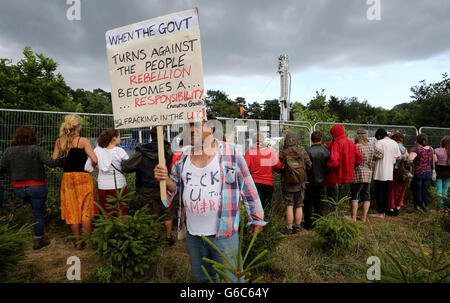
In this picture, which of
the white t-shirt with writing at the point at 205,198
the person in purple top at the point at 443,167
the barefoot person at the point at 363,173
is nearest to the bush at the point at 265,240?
the white t-shirt with writing at the point at 205,198

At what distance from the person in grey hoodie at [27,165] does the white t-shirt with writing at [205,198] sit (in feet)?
8.44

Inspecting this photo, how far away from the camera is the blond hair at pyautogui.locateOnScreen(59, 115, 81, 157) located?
11.0 ft

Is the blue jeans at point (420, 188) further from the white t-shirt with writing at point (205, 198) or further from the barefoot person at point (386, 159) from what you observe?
the white t-shirt with writing at point (205, 198)

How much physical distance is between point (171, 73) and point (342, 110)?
83.9 m

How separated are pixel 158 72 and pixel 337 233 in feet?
9.87

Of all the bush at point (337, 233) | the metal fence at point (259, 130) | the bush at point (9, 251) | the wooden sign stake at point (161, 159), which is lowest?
the bush at point (337, 233)

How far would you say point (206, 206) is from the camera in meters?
1.80

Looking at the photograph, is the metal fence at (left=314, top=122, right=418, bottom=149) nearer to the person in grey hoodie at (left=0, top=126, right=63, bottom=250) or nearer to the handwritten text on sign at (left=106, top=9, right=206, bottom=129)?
the handwritten text on sign at (left=106, top=9, right=206, bottom=129)

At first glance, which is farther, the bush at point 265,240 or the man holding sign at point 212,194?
the bush at point 265,240

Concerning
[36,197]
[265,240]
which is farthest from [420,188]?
[36,197]

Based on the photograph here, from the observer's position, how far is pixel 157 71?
1.95m

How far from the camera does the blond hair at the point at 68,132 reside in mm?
3338

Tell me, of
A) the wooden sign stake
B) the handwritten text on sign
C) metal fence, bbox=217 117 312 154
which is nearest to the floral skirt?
the handwritten text on sign

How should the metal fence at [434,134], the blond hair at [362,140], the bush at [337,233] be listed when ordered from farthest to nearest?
the metal fence at [434,134] < the blond hair at [362,140] < the bush at [337,233]
